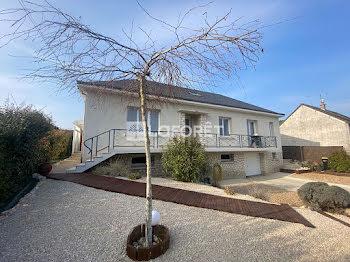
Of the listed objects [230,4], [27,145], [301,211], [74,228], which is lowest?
[301,211]

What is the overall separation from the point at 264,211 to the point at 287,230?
803 mm

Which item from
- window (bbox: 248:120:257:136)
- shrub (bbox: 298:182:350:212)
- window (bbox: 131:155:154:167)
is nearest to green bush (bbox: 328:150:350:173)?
window (bbox: 248:120:257:136)

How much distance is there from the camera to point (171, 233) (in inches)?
105

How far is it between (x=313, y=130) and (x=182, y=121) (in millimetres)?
15251

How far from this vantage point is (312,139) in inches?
624

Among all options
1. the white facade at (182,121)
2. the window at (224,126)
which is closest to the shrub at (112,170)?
the white facade at (182,121)

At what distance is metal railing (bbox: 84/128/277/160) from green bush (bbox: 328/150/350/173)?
4448mm

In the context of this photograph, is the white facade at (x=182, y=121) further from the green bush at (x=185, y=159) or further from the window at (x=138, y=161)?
the green bush at (x=185, y=159)

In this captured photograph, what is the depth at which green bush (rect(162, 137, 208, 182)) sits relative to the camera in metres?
6.53

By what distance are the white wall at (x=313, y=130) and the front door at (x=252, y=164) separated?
8.36 metres

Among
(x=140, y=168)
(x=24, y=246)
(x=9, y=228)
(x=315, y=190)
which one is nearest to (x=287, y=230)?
(x=315, y=190)

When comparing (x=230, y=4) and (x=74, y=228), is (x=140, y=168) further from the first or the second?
(x=230, y=4)

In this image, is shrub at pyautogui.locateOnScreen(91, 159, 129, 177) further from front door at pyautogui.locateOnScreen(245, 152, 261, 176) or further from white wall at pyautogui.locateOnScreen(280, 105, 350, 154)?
white wall at pyautogui.locateOnScreen(280, 105, 350, 154)

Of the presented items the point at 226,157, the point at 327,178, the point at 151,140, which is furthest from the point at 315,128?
the point at 151,140
